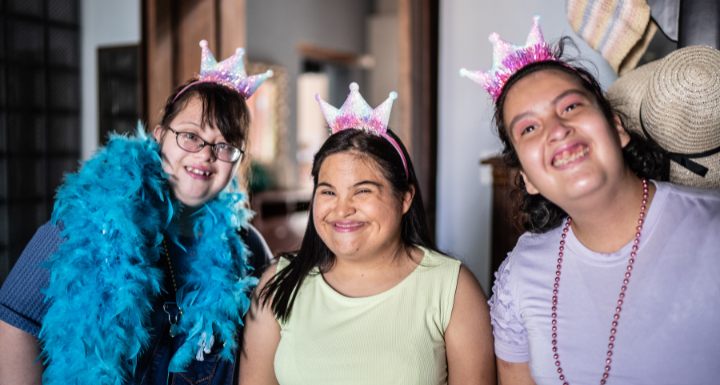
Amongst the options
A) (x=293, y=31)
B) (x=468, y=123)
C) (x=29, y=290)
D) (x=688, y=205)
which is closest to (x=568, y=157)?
(x=688, y=205)

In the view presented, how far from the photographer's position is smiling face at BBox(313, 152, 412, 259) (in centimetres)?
143

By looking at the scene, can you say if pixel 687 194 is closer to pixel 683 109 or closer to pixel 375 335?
pixel 683 109

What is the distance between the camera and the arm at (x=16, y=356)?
1.43 m

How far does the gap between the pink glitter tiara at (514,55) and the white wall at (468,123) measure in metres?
1.48

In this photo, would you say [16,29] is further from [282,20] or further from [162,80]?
[282,20]

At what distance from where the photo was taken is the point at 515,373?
1.34m

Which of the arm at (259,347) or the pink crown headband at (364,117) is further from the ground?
the pink crown headband at (364,117)

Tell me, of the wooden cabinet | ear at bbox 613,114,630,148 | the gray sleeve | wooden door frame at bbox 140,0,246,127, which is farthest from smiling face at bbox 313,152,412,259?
wooden door frame at bbox 140,0,246,127

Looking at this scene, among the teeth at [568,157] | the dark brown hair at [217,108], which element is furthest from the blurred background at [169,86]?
the teeth at [568,157]

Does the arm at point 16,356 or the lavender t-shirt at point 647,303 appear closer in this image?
the lavender t-shirt at point 647,303

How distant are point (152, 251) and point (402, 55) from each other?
2193mm

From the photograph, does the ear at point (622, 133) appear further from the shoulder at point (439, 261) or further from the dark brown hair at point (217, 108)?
the dark brown hair at point (217, 108)

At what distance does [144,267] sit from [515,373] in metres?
1.10

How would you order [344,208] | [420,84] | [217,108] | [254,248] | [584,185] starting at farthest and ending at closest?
1. [420,84]
2. [254,248]
3. [217,108]
4. [344,208]
5. [584,185]
